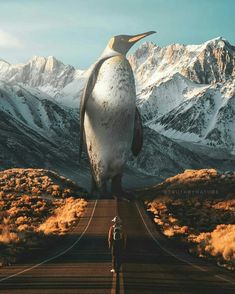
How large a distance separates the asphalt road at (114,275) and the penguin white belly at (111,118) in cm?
1270

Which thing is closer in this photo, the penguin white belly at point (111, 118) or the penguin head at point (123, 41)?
the penguin white belly at point (111, 118)

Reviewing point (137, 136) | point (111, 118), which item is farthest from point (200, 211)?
point (111, 118)

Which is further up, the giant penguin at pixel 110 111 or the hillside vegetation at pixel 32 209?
the giant penguin at pixel 110 111

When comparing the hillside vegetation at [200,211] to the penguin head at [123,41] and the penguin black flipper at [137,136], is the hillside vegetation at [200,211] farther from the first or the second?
the penguin head at [123,41]

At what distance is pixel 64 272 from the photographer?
1583 cm

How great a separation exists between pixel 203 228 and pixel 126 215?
16.2 ft

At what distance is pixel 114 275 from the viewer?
15.3 meters

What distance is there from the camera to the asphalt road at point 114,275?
13.3m

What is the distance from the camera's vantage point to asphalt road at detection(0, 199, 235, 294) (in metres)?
13.3

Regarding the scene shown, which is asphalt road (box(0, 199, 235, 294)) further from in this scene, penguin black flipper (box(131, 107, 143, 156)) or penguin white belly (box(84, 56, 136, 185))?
penguin black flipper (box(131, 107, 143, 156))

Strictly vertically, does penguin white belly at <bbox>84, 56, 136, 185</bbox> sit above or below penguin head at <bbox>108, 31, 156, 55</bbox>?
below

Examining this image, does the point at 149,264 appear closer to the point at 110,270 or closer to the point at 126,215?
the point at 110,270

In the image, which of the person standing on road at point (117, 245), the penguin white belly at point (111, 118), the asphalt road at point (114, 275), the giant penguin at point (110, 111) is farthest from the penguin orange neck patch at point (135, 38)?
the person standing on road at point (117, 245)

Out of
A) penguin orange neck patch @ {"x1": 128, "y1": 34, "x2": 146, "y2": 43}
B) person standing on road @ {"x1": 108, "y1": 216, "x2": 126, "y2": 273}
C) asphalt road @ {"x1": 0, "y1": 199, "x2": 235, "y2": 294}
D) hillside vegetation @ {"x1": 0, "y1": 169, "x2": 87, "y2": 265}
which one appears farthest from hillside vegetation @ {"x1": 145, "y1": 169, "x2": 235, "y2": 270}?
penguin orange neck patch @ {"x1": 128, "y1": 34, "x2": 146, "y2": 43}
